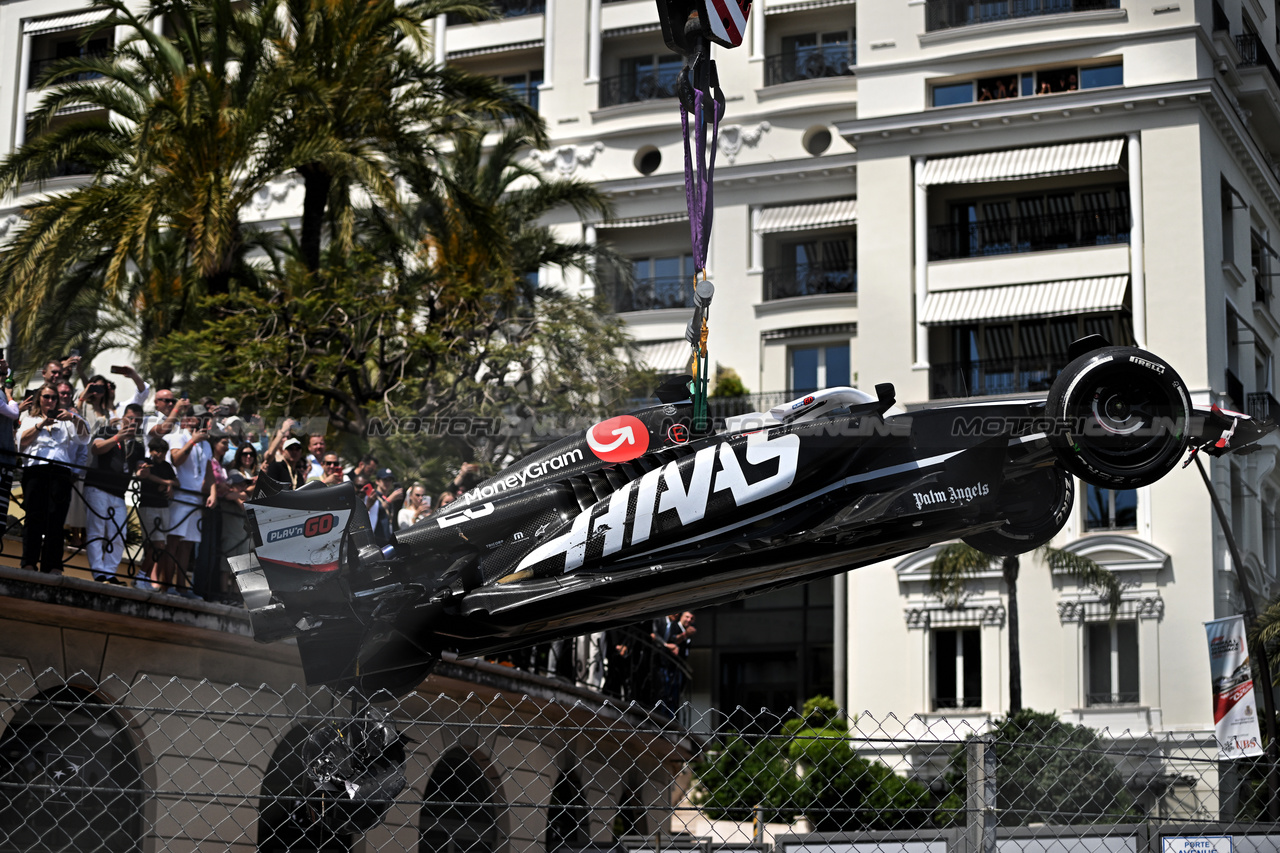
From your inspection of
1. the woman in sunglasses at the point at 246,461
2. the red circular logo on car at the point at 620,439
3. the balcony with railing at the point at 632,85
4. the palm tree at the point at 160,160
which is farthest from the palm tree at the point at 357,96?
the balcony with railing at the point at 632,85

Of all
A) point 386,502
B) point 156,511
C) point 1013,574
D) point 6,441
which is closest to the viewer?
point 6,441

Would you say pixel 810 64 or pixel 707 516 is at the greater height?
pixel 810 64

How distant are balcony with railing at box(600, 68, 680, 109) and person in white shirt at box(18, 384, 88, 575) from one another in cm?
3549

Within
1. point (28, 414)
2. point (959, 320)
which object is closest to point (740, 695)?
point (959, 320)

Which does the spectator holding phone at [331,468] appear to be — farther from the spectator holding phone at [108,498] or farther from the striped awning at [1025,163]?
the striped awning at [1025,163]

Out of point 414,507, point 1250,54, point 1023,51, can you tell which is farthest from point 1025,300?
Answer: point 414,507

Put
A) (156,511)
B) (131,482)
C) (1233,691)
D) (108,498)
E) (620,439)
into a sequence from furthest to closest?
(1233,691) < (156,511) < (131,482) < (108,498) < (620,439)

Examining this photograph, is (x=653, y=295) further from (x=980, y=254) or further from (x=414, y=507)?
(x=414, y=507)

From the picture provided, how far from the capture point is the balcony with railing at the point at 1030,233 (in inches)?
1555

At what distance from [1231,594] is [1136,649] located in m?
2.69

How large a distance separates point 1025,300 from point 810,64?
429 inches

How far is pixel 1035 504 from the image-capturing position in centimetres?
707

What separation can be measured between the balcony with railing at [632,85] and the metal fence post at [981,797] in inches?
1666

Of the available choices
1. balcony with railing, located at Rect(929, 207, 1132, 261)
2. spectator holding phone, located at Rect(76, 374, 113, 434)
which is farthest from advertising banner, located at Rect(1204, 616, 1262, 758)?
spectator holding phone, located at Rect(76, 374, 113, 434)
